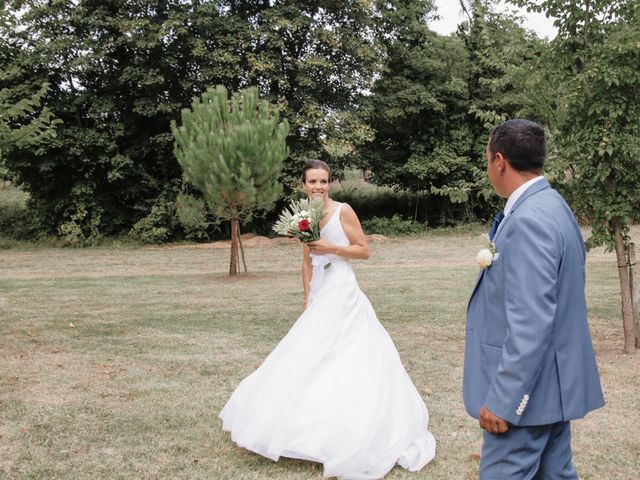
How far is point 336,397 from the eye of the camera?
4629 mm

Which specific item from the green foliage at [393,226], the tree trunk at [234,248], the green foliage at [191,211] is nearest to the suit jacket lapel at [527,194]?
the tree trunk at [234,248]

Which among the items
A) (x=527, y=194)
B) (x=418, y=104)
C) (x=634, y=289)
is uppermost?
(x=418, y=104)

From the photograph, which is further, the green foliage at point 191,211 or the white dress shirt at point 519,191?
the green foliage at point 191,211

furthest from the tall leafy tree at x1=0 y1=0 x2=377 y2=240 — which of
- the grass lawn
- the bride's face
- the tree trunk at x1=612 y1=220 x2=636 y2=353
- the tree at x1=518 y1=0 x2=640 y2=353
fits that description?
the bride's face

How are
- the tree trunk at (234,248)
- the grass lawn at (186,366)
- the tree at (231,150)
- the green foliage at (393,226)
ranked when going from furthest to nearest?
the green foliage at (393,226)
the tree trunk at (234,248)
the tree at (231,150)
the grass lawn at (186,366)

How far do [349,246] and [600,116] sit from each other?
4.05 m

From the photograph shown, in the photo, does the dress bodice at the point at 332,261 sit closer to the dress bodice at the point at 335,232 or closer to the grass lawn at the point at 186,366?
the dress bodice at the point at 335,232

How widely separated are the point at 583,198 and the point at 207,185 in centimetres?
1053

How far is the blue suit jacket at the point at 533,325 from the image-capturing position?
2342mm

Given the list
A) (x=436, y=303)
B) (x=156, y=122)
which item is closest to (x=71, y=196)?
(x=156, y=122)

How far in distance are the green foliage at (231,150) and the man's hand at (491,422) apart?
13930 mm

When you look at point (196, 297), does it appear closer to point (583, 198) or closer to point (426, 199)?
point (583, 198)

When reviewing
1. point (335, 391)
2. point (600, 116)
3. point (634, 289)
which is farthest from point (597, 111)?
point (335, 391)

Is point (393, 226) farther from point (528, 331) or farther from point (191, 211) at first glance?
point (528, 331)
